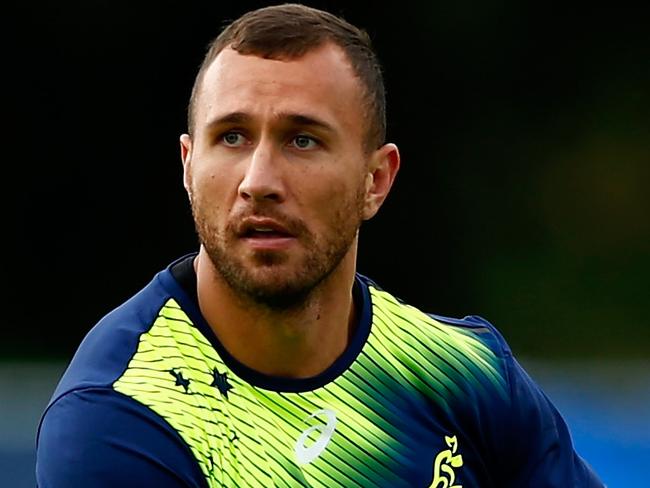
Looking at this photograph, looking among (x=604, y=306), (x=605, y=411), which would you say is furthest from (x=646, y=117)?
(x=605, y=411)

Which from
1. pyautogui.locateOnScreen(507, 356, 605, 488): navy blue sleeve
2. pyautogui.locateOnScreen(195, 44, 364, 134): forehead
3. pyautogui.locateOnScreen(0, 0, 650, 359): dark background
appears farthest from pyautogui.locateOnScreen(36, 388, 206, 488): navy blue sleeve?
pyautogui.locateOnScreen(0, 0, 650, 359): dark background

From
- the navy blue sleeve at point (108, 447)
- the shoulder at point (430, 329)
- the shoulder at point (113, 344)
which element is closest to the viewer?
the navy blue sleeve at point (108, 447)

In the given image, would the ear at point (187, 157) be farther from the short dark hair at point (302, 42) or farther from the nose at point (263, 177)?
the nose at point (263, 177)

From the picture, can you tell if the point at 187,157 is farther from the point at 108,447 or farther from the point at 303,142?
the point at 108,447

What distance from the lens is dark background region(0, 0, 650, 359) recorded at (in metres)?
8.56

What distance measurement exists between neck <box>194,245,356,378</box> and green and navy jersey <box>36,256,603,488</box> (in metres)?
0.03

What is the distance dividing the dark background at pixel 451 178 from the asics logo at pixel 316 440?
6247mm

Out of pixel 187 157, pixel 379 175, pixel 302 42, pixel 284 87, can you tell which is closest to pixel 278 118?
pixel 284 87

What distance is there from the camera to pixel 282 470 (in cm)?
234

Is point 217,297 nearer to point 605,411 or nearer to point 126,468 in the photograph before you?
point 126,468

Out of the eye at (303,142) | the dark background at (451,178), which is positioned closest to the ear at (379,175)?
the eye at (303,142)

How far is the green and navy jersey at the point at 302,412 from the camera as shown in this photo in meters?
2.15

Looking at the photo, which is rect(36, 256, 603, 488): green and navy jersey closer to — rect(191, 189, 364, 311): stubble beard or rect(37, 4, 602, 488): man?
rect(37, 4, 602, 488): man

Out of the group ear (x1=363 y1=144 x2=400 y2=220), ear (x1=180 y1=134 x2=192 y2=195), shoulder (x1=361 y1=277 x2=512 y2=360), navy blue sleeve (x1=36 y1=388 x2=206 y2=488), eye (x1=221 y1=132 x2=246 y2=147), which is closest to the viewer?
navy blue sleeve (x1=36 y1=388 x2=206 y2=488)
